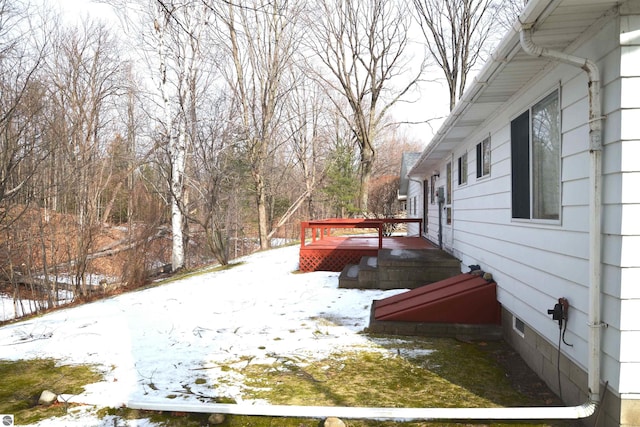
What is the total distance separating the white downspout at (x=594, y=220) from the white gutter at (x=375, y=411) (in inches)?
10.7

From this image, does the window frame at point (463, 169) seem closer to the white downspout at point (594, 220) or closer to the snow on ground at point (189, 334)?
the snow on ground at point (189, 334)

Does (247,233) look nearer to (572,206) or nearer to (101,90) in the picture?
(101,90)

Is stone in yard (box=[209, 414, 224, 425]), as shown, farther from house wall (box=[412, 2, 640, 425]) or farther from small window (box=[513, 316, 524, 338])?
small window (box=[513, 316, 524, 338])

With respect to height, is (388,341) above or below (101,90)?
below

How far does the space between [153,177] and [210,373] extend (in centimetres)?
1470

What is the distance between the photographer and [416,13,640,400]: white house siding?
7.45 ft

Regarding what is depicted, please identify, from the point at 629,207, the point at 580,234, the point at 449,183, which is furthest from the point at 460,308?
the point at 449,183

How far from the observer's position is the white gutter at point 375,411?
2639mm

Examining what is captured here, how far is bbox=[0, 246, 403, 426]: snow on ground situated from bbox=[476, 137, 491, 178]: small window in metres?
2.50

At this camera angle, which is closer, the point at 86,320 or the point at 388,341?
the point at 388,341

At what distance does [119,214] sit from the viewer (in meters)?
17.5

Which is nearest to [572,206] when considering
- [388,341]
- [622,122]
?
[622,122]

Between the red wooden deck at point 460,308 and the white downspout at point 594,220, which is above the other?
the white downspout at point 594,220

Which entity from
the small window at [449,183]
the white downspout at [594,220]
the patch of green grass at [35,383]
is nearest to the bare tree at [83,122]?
the patch of green grass at [35,383]
